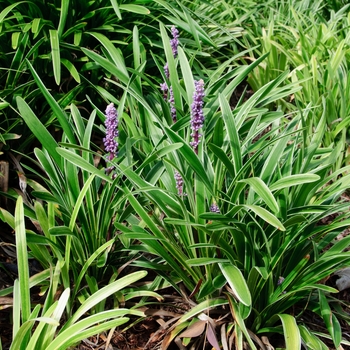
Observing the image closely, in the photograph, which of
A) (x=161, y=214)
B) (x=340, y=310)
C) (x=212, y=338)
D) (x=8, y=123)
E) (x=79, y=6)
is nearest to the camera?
(x=212, y=338)

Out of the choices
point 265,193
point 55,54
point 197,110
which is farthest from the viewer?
point 55,54

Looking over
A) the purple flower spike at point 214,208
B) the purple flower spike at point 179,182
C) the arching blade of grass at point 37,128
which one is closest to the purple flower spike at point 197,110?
the purple flower spike at point 179,182

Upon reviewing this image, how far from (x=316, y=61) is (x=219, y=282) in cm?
240

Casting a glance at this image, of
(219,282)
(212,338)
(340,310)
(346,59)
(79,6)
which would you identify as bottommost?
(340,310)

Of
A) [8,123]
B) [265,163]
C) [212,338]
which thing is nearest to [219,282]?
[212,338]

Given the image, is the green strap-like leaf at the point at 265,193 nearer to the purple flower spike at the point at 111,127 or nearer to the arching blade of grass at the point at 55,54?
the purple flower spike at the point at 111,127

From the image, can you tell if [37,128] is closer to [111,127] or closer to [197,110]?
[111,127]

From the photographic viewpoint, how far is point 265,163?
7.61 ft

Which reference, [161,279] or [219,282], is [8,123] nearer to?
[161,279]

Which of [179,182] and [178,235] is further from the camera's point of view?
[178,235]

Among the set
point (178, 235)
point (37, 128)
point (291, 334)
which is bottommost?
point (291, 334)

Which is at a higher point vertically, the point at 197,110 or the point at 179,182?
the point at 197,110

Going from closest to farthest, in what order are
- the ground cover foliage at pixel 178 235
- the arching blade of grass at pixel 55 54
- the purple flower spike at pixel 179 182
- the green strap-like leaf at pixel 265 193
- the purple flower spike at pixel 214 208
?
the green strap-like leaf at pixel 265 193 → the ground cover foliage at pixel 178 235 → the purple flower spike at pixel 214 208 → the purple flower spike at pixel 179 182 → the arching blade of grass at pixel 55 54

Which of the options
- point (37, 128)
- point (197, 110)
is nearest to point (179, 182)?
point (197, 110)
